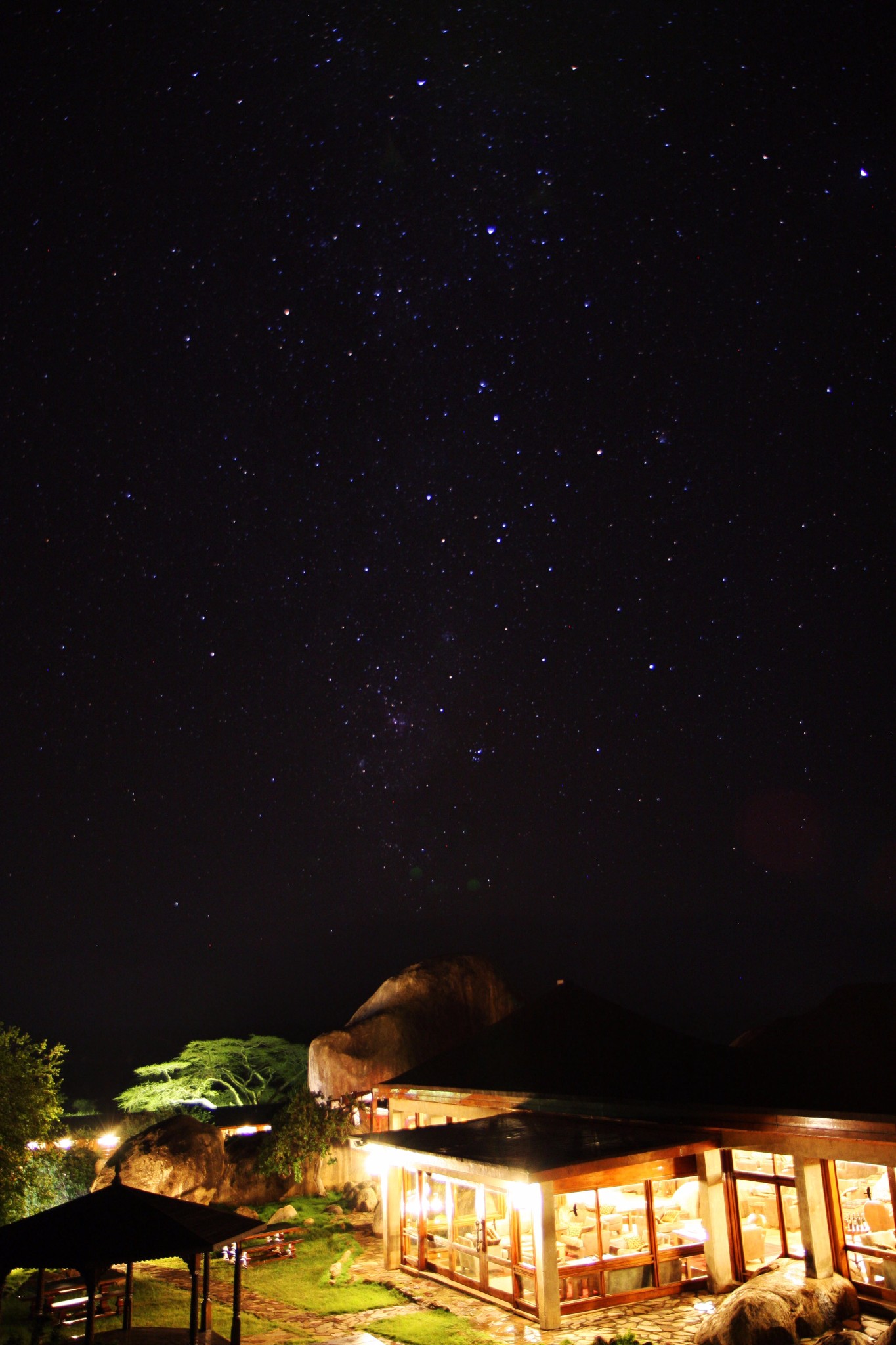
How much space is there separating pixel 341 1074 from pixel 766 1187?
1412 cm

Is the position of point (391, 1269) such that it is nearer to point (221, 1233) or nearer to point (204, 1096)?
point (221, 1233)

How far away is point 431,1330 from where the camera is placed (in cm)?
1190

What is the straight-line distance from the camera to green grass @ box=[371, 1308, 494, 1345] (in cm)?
1143

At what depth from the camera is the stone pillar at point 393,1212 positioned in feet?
50.9

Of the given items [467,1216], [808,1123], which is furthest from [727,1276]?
[467,1216]

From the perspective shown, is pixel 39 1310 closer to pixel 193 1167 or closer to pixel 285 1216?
pixel 285 1216

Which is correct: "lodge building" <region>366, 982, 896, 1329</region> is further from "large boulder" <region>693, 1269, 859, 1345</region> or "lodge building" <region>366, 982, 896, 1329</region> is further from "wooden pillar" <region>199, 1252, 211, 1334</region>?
"wooden pillar" <region>199, 1252, 211, 1334</region>

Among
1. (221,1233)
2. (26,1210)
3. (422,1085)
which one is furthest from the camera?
(422,1085)

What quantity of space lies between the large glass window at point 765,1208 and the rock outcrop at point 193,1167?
12839mm

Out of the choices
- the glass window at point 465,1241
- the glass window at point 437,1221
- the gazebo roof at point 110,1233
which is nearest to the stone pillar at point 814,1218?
the glass window at point 465,1241

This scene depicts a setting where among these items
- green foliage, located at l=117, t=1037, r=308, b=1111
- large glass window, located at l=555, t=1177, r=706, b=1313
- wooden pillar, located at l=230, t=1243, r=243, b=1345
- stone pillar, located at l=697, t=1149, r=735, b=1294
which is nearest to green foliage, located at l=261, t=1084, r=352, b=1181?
large glass window, located at l=555, t=1177, r=706, b=1313

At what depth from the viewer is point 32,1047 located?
17.8 meters

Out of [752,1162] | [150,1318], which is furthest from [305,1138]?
[752,1162]

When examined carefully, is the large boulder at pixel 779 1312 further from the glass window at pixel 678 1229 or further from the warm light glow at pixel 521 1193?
the warm light glow at pixel 521 1193
